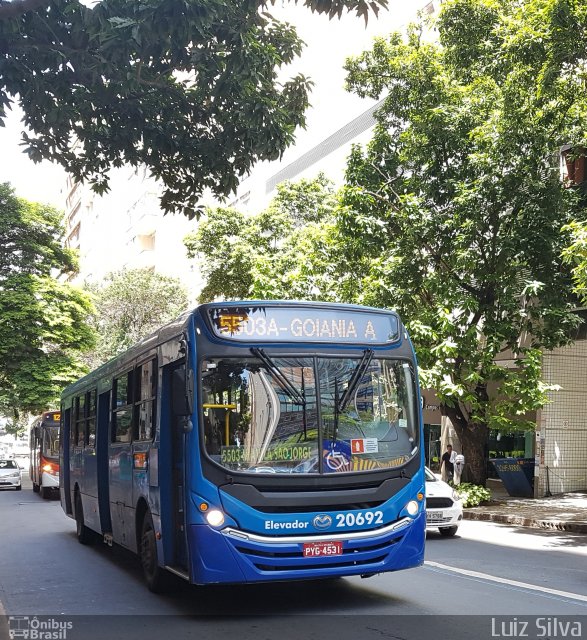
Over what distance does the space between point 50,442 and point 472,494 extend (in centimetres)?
1439

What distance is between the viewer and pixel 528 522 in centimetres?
1897

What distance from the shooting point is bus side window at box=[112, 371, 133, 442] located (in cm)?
1110

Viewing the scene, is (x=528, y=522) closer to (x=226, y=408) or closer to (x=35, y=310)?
(x=226, y=408)

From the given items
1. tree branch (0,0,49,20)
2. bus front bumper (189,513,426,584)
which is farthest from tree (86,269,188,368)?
tree branch (0,0,49,20)

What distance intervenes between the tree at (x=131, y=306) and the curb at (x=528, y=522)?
30.9m

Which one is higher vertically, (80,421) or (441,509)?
(80,421)

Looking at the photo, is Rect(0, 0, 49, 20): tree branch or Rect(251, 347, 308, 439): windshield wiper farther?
Rect(251, 347, 308, 439): windshield wiper

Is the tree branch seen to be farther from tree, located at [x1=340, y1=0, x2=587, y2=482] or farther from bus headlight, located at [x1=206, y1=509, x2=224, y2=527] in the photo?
tree, located at [x1=340, y1=0, x2=587, y2=482]

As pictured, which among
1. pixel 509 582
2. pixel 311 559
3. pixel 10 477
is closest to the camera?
pixel 311 559

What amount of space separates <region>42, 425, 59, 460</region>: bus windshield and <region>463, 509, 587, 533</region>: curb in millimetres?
14118

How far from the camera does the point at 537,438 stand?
83.3 ft

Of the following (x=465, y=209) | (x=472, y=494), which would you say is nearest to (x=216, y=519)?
(x=465, y=209)

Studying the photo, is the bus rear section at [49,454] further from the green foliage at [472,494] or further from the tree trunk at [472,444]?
the green foliage at [472,494]

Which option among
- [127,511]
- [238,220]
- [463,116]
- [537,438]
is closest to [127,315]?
[238,220]
